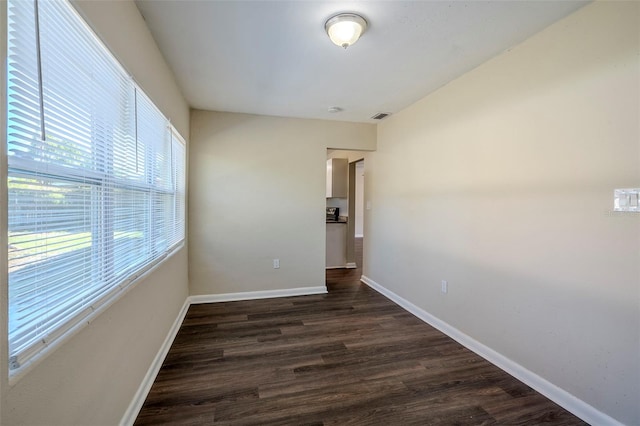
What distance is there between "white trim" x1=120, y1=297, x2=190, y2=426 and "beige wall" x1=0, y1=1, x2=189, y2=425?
5 cm

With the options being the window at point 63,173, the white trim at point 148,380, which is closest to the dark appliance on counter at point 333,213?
the white trim at point 148,380

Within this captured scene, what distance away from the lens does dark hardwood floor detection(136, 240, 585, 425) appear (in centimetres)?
170

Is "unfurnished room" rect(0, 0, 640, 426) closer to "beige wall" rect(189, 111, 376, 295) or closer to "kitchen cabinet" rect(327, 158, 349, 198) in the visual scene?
"beige wall" rect(189, 111, 376, 295)

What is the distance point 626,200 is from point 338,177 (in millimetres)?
4221

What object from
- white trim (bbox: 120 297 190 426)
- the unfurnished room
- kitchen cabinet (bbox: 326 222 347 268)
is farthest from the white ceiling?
kitchen cabinet (bbox: 326 222 347 268)

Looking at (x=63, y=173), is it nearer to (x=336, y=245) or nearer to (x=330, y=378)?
(x=330, y=378)

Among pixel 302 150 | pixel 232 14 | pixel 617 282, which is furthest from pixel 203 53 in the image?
pixel 617 282

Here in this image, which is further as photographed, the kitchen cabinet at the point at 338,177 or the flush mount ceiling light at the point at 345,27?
the kitchen cabinet at the point at 338,177

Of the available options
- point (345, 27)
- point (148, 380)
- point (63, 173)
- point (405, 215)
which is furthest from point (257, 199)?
point (63, 173)

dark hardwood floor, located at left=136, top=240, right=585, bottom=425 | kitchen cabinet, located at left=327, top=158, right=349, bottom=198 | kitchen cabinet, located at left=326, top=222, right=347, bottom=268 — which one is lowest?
dark hardwood floor, located at left=136, top=240, right=585, bottom=425

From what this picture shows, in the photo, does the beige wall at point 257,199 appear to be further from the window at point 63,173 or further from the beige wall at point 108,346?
the window at point 63,173

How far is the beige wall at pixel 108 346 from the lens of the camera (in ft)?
2.70

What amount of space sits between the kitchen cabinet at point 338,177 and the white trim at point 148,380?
3455 mm

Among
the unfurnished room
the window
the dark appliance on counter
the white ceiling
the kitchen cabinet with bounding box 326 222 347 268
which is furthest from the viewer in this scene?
the dark appliance on counter
